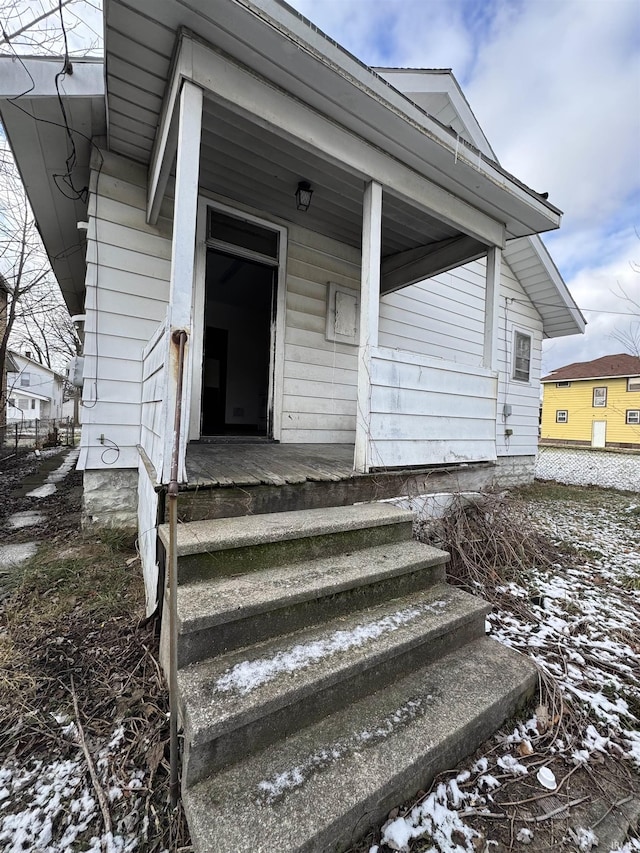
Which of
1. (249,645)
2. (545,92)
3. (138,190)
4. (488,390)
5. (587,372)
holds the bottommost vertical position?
(249,645)

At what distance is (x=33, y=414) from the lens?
26.5 meters

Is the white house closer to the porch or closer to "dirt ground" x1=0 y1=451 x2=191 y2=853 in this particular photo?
the porch

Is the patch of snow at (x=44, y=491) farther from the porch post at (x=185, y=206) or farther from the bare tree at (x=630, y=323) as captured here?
the bare tree at (x=630, y=323)

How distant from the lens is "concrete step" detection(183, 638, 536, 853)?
99 centimetres

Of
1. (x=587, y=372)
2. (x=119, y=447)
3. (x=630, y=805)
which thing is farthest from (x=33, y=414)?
(x=587, y=372)

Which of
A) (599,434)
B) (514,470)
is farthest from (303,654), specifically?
(599,434)

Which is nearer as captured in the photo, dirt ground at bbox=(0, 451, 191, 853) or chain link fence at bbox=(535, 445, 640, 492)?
dirt ground at bbox=(0, 451, 191, 853)

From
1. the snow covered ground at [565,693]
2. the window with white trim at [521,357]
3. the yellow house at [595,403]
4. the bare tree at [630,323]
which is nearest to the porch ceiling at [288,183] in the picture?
the snow covered ground at [565,693]

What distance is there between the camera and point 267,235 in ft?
13.1

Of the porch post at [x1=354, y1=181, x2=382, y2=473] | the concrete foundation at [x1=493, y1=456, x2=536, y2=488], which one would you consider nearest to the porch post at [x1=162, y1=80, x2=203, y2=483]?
the porch post at [x1=354, y1=181, x2=382, y2=473]

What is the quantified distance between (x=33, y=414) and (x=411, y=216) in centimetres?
3096

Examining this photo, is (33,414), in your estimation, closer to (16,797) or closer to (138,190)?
(138,190)

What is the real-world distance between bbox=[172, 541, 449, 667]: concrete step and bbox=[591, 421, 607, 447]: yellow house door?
936 inches

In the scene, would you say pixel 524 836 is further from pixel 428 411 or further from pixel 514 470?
pixel 514 470
